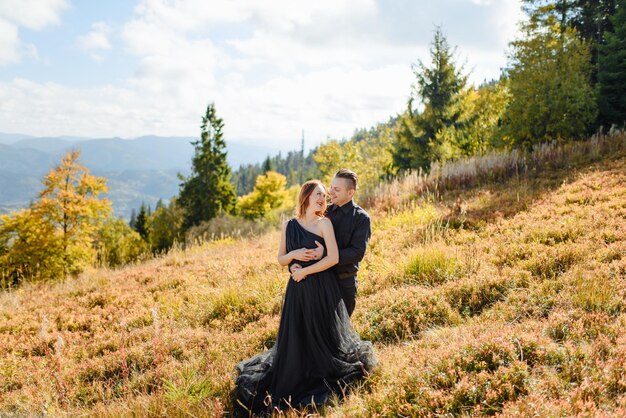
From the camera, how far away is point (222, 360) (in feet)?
17.8

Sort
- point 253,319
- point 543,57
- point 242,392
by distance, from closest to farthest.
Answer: point 242,392
point 253,319
point 543,57

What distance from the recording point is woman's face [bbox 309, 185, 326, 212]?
172 inches

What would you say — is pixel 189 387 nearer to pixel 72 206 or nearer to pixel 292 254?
pixel 292 254

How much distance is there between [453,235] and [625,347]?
196 inches

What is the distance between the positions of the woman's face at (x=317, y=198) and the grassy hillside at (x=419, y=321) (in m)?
1.95

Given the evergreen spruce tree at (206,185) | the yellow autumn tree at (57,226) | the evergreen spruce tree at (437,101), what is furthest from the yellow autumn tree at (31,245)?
the evergreen spruce tree at (437,101)

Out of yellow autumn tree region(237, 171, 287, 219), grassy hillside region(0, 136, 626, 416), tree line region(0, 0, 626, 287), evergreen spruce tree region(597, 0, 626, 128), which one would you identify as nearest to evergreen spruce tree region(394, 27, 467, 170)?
tree line region(0, 0, 626, 287)

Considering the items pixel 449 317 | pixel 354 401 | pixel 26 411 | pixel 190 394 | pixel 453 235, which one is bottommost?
pixel 26 411

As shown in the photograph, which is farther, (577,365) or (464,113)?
(464,113)

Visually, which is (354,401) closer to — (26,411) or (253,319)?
(253,319)

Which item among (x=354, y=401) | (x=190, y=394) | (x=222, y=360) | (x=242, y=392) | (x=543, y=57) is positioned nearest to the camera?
(x=354, y=401)

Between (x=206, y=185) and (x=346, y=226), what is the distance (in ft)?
133

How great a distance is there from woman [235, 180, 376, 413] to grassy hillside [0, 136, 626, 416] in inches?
12.1

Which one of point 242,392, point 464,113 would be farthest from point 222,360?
point 464,113
